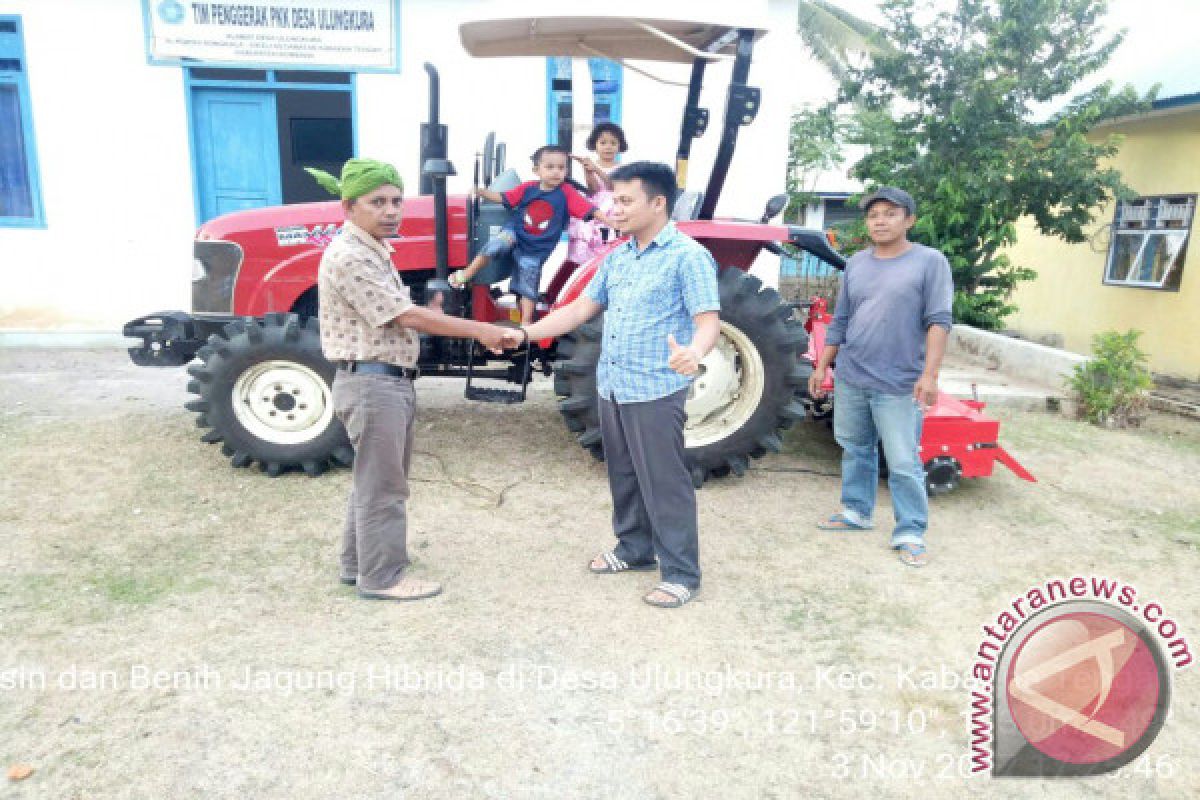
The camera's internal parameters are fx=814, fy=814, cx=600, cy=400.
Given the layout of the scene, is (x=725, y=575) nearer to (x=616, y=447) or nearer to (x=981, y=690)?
(x=616, y=447)

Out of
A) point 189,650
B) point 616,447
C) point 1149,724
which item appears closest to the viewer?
point 1149,724

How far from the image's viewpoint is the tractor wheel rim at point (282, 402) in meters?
4.14

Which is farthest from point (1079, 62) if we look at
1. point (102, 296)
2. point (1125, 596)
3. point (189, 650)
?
point (102, 296)

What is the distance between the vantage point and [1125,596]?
105 inches

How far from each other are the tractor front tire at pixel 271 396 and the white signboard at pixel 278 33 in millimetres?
4680

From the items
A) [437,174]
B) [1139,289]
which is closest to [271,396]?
[437,174]

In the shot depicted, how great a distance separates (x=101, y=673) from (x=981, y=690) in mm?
2634

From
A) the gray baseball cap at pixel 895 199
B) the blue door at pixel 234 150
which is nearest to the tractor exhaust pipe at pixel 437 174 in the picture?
the gray baseball cap at pixel 895 199

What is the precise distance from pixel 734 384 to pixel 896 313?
3.79 feet

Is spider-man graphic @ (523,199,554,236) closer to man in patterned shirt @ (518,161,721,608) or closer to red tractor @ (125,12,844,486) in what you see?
red tractor @ (125,12,844,486)

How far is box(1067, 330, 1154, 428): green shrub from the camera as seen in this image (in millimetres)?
5918

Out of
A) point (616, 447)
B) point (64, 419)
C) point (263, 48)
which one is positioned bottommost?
point (64, 419)

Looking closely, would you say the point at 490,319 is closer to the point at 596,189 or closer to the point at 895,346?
the point at 596,189

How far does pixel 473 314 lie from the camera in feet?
15.0
